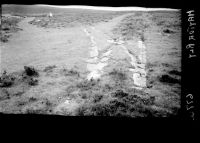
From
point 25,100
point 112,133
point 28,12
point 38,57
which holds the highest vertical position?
point 28,12

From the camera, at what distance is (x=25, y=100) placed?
17.6 feet

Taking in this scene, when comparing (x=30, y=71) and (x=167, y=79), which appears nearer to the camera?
(x=167, y=79)

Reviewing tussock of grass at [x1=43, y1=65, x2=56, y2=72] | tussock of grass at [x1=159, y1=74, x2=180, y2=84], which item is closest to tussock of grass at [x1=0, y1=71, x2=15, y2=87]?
tussock of grass at [x1=43, y1=65, x2=56, y2=72]

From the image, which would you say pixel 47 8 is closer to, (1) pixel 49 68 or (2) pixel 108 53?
(1) pixel 49 68

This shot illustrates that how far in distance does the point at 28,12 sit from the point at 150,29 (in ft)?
11.9

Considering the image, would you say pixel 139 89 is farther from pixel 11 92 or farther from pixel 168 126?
pixel 11 92

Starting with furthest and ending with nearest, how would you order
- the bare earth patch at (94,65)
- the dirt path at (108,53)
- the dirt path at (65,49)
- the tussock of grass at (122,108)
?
the dirt path at (65,49)
the dirt path at (108,53)
the bare earth patch at (94,65)
the tussock of grass at (122,108)

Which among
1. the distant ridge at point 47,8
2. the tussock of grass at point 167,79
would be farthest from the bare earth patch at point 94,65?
the distant ridge at point 47,8

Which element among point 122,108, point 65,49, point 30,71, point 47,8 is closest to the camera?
point 122,108

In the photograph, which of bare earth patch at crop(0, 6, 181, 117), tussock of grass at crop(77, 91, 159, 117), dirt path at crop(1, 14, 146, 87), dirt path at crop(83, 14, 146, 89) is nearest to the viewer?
tussock of grass at crop(77, 91, 159, 117)

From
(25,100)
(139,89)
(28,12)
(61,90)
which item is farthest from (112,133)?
(28,12)

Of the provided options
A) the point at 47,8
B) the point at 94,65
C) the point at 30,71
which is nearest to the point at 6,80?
the point at 30,71

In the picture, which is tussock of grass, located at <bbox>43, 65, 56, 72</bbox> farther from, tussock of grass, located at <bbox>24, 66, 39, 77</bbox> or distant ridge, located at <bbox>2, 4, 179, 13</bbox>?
distant ridge, located at <bbox>2, 4, 179, 13</bbox>

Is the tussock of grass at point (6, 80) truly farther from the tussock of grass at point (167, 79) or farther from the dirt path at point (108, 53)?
the tussock of grass at point (167, 79)
